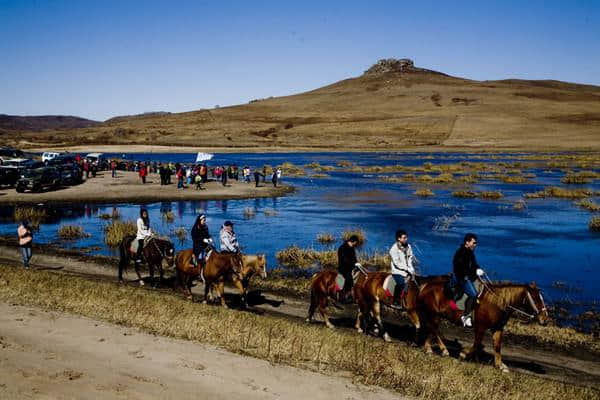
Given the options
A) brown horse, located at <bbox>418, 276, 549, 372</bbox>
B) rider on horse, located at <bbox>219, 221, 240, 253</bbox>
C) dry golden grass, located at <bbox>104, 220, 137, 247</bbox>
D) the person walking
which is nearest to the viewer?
brown horse, located at <bbox>418, 276, 549, 372</bbox>

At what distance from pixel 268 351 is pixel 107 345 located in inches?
128

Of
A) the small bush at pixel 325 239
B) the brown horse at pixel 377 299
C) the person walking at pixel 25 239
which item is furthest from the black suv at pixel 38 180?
the brown horse at pixel 377 299

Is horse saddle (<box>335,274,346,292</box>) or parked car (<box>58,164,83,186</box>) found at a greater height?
parked car (<box>58,164,83,186</box>)

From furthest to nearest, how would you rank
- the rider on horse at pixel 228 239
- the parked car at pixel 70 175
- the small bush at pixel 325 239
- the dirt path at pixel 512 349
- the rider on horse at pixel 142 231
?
the parked car at pixel 70 175
the small bush at pixel 325 239
the rider on horse at pixel 142 231
the rider on horse at pixel 228 239
the dirt path at pixel 512 349

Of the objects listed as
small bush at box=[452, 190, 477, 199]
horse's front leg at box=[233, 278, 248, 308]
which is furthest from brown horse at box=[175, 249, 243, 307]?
small bush at box=[452, 190, 477, 199]

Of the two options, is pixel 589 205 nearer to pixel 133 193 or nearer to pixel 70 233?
pixel 70 233

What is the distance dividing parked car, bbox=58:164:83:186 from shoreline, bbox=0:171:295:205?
0.79m

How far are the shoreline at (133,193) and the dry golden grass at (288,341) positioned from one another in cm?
2474

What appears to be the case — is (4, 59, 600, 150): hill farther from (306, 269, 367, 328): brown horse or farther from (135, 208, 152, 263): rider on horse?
(306, 269, 367, 328): brown horse

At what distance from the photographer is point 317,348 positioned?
11.1 meters

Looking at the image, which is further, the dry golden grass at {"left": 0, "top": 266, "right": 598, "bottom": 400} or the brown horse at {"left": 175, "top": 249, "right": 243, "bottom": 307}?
the brown horse at {"left": 175, "top": 249, "right": 243, "bottom": 307}

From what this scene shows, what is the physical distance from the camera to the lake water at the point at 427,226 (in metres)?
21.1

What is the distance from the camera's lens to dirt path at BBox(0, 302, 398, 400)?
8703mm

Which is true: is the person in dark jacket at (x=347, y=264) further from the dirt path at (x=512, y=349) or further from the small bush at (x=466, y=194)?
the small bush at (x=466, y=194)
